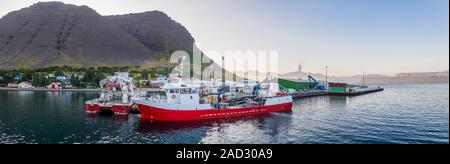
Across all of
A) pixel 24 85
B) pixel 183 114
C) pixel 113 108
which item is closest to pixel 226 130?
pixel 183 114

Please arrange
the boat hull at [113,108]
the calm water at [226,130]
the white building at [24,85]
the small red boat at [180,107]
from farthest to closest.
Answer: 1. the white building at [24,85]
2. the boat hull at [113,108]
3. the small red boat at [180,107]
4. the calm water at [226,130]

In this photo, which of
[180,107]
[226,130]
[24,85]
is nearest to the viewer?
[226,130]

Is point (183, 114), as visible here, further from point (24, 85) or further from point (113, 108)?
point (24, 85)

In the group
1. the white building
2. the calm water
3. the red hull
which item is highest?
the white building

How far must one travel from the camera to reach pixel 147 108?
42.9m

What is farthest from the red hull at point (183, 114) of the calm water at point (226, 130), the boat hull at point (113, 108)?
the boat hull at point (113, 108)

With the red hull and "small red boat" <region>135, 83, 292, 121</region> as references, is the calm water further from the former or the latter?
"small red boat" <region>135, 83, 292, 121</region>

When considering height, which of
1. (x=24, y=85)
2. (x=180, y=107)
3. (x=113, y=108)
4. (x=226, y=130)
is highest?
(x=24, y=85)

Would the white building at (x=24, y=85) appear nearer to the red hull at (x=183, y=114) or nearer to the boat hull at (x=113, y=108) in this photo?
the boat hull at (x=113, y=108)

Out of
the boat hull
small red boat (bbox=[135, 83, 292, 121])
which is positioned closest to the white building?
the boat hull
